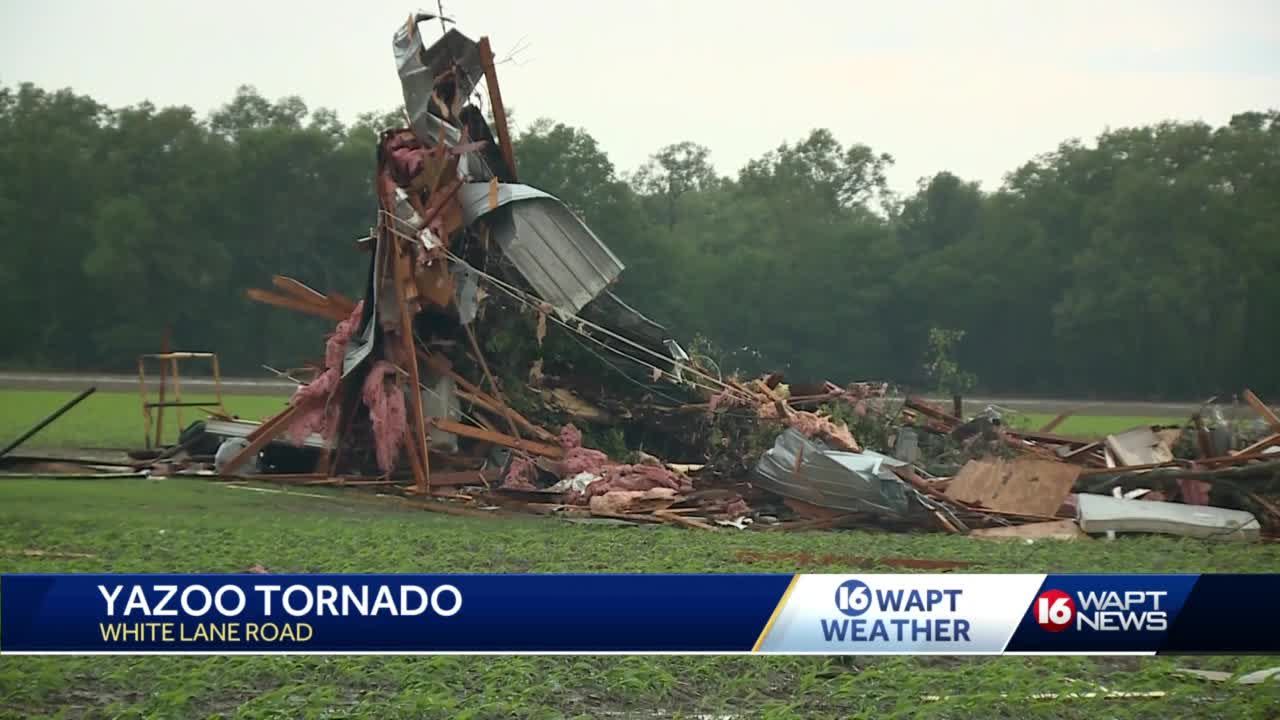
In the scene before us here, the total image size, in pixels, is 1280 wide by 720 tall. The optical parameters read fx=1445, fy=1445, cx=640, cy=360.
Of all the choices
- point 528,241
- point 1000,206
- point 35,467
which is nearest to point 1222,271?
point 1000,206

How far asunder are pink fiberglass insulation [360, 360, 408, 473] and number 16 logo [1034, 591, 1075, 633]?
1523 centimetres

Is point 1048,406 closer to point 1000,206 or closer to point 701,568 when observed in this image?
point 1000,206

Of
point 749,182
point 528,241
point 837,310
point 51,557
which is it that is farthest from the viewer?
point 749,182

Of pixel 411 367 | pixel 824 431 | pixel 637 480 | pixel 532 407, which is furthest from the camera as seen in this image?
pixel 532 407

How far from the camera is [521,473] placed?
833 inches

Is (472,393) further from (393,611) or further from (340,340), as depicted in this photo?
(393,611)

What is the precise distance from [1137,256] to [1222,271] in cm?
375

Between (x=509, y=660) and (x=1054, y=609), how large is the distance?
3692 millimetres

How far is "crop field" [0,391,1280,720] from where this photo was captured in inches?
333

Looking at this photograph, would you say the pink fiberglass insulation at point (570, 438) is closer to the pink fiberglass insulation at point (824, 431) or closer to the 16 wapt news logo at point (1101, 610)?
the pink fiberglass insulation at point (824, 431)

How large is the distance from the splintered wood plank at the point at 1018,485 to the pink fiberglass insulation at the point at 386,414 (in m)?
8.32

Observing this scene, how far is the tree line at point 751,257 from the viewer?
62906mm

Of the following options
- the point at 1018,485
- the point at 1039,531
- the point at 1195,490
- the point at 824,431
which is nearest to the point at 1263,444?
the point at 1195,490

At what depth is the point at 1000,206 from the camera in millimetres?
72312
